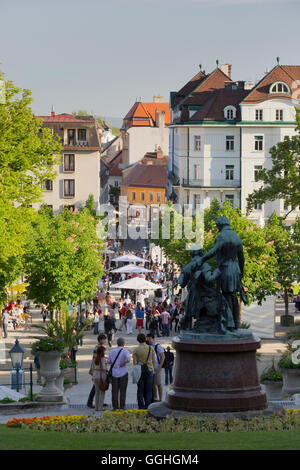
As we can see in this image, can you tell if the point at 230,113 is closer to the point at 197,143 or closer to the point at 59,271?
the point at 197,143

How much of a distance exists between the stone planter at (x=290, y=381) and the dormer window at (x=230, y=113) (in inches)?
2525

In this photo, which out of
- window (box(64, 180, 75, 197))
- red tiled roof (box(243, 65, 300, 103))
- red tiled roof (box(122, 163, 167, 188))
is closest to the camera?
red tiled roof (box(243, 65, 300, 103))

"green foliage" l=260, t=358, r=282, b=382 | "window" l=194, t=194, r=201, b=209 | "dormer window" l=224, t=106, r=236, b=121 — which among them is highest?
"dormer window" l=224, t=106, r=236, b=121

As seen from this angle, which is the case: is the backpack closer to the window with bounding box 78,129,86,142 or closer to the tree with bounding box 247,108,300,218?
the tree with bounding box 247,108,300,218

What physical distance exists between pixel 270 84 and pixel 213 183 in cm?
1017

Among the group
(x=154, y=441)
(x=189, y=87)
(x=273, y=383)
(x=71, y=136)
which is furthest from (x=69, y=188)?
(x=154, y=441)

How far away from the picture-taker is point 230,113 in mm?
85250

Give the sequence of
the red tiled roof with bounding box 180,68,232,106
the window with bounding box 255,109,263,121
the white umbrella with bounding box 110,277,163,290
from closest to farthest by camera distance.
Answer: the white umbrella with bounding box 110,277,163,290 < the window with bounding box 255,109,263,121 < the red tiled roof with bounding box 180,68,232,106

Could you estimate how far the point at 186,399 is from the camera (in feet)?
53.9

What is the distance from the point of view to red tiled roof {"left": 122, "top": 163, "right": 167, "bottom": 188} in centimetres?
13225

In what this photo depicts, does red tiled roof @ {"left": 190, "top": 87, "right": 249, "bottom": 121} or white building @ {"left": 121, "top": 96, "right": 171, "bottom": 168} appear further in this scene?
white building @ {"left": 121, "top": 96, "right": 171, "bottom": 168}

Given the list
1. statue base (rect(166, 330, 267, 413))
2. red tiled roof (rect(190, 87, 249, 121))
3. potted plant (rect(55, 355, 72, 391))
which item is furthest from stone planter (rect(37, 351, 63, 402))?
red tiled roof (rect(190, 87, 249, 121))

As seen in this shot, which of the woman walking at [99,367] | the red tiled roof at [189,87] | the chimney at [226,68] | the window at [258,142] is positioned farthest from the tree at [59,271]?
the red tiled roof at [189,87]

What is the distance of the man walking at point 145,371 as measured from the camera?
63.1 feet
